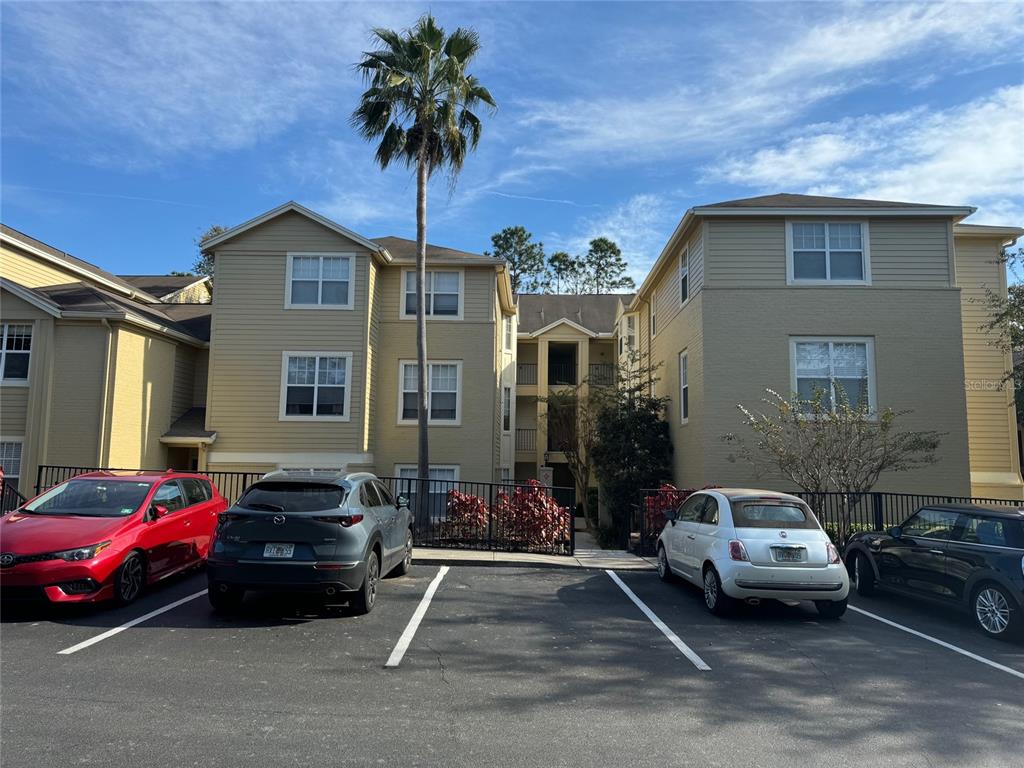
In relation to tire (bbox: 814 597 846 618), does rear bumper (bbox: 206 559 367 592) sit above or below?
above

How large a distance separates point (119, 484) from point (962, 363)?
1748 cm

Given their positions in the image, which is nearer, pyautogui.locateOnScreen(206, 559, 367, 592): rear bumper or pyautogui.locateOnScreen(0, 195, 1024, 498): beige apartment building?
pyautogui.locateOnScreen(206, 559, 367, 592): rear bumper

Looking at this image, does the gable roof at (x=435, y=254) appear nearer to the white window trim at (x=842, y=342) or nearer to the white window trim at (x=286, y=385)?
the white window trim at (x=286, y=385)

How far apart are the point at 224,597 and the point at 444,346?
1290cm

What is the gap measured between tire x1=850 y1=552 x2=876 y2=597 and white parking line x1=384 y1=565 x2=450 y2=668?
6.35 m

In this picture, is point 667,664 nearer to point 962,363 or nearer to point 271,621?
point 271,621

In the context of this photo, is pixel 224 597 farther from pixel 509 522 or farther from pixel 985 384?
pixel 985 384

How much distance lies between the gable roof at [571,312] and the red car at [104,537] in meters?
24.1

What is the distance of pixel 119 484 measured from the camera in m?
9.27

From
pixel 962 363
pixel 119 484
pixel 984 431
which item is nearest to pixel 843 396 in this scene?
pixel 962 363

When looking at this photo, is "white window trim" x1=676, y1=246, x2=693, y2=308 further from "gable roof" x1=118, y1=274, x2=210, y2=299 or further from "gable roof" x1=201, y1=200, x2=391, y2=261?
"gable roof" x1=118, y1=274, x2=210, y2=299

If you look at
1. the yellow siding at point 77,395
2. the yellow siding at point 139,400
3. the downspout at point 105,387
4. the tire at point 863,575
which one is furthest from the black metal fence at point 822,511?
the yellow siding at point 77,395

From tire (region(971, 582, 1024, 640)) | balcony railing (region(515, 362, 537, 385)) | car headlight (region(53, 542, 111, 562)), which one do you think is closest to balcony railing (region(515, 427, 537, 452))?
balcony railing (region(515, 362, 537, 385))

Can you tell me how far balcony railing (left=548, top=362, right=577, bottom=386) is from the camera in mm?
33656
